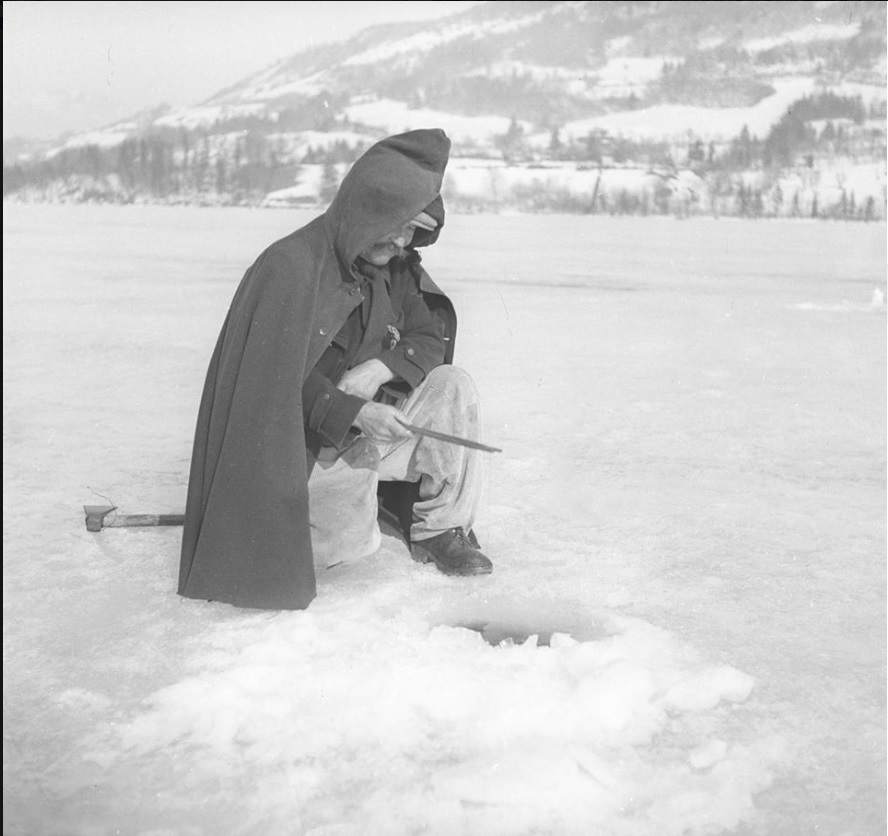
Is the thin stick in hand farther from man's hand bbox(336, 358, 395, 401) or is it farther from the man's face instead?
the man's face

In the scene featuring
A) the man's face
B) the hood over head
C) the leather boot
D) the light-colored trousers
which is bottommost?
the leather boot

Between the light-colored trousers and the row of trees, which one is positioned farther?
the row of trees

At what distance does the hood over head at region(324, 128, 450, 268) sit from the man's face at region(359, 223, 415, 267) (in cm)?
6

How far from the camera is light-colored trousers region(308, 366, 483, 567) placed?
2.88 metres

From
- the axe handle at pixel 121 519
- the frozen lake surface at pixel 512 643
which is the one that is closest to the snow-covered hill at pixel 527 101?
the frozen lake surface at pixel 512 643

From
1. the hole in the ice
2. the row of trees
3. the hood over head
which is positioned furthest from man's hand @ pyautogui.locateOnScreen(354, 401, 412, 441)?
the row of trees

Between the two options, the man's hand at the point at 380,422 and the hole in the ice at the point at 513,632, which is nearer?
Answer: the hole in the ice at the point at 513,632

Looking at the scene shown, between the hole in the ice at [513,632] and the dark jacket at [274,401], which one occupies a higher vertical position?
the dark jacket at [274,401]

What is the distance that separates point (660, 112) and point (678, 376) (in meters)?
34.8

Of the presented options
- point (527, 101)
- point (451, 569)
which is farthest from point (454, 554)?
point (527, 101)

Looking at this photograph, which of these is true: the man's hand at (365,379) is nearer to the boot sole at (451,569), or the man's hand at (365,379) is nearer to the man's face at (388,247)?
the man's face at (388,247)

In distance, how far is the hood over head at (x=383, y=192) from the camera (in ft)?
8.81

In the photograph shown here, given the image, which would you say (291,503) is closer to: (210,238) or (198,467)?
(198,467)

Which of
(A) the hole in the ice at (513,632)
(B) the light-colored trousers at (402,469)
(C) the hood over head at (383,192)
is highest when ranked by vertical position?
(C) the hood over head at (383,192)
